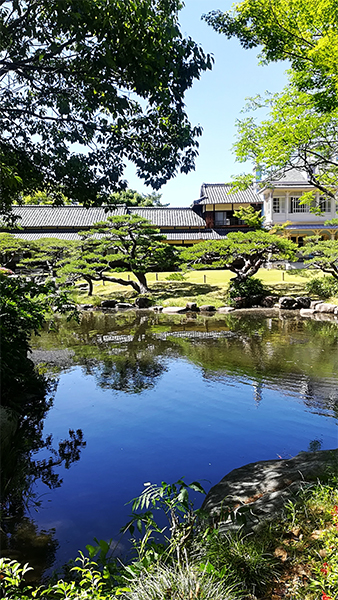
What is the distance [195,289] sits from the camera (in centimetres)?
2150

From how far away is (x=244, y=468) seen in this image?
4262mm

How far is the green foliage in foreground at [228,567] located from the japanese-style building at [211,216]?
2751cm

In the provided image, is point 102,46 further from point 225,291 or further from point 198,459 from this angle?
point 225,291

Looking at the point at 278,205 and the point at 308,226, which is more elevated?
the point at 278,205

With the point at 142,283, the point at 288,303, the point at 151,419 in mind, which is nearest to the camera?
the point at 151,419

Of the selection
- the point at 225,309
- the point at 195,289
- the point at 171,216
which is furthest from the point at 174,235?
the point at 225,309

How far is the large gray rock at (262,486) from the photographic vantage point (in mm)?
2992

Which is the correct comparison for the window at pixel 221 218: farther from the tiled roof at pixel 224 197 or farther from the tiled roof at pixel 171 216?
the tiled roof at pixel 171 216

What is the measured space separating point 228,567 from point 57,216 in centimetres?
3223

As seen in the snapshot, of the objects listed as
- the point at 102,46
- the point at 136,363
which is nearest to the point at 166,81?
the point at 102,46

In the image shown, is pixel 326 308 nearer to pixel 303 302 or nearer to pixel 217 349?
pixel 303 302

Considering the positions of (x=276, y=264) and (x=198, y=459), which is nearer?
(x=198, y=459)

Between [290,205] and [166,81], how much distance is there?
28.5m

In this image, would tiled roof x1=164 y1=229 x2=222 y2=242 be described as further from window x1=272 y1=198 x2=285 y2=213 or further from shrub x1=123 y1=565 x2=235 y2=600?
shrub x1=123 y1=565 x2=235 y2=600
